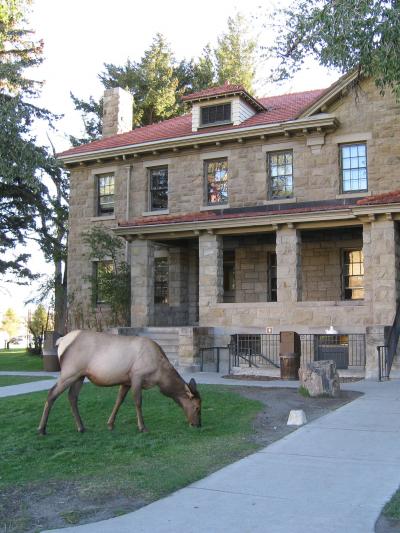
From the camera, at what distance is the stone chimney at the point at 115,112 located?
2825 centimetres

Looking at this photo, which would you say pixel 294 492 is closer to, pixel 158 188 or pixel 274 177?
pixel 274 177

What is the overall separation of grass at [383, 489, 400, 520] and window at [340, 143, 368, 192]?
15814mm

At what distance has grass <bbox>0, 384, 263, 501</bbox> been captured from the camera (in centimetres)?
628

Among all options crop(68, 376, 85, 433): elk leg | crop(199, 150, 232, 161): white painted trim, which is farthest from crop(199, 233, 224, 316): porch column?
crop(68, 376, 85, 433): elk leg

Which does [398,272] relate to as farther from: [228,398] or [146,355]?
[146,355]

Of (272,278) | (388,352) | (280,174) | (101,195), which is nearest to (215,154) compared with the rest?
(280,174)

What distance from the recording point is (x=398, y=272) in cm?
1681

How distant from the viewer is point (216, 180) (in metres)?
22.9

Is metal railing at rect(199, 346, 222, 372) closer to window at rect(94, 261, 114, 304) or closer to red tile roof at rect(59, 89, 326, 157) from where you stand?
window at rect(94, 261, 114, 304)

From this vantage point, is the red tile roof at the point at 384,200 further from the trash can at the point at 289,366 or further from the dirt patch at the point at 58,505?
the dirt patch at the point at 58,505

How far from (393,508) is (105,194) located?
842 inches

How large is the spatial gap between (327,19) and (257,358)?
32.7 ft

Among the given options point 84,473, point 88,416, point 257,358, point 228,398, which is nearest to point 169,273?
A: point 257,358

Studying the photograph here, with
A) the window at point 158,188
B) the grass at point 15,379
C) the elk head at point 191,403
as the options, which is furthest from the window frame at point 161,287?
the elk head at point 191,403
